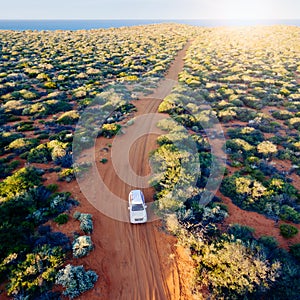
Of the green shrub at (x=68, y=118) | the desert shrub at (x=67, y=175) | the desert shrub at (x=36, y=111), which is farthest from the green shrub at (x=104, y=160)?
the desert shrub at (x=36, y=111)

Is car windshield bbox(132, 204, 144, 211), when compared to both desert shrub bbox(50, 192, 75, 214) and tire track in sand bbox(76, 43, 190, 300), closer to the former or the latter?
tire track in sand bbox(76, 43, 190, 300)

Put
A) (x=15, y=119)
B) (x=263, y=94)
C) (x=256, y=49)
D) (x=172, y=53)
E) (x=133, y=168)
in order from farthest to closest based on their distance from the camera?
(x=256, y=49) < (x=172, y=53) < (x=263, y=94) < (x=15, y=119) < (x=133, y=168)

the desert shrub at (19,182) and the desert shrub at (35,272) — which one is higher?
the desert shrub at (19,182)

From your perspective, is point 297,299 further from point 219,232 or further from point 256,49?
point 256,49

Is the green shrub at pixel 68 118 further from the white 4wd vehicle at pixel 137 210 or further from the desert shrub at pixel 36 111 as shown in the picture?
the white 4wd vehicle at pixel 137 210

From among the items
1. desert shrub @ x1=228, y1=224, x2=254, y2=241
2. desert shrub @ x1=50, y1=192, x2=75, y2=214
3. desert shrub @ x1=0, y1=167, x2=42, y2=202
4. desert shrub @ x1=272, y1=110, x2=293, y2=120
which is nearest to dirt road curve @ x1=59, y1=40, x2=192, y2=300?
desert shrub @ x1=50, y1=192, x2=75, y2=214

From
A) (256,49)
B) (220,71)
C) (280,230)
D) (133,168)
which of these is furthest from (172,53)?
(280,230)
